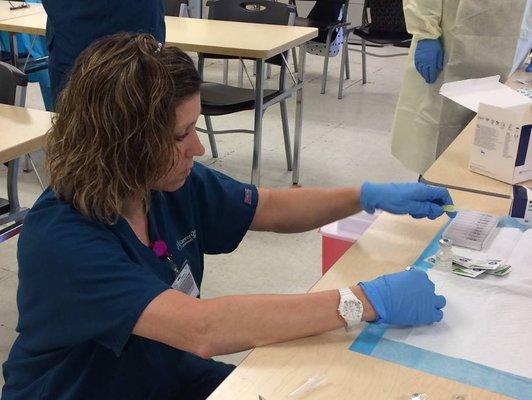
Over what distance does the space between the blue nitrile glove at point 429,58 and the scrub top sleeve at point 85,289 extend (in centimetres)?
145

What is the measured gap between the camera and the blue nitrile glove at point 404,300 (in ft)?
3.19

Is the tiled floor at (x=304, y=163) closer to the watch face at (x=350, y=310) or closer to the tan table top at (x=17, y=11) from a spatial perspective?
the tan table top at (x=17, y=11)

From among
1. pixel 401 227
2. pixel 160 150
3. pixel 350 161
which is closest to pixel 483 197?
pixel 401 227

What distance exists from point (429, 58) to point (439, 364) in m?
1.44

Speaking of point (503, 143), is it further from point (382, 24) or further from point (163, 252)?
point (382, 24)

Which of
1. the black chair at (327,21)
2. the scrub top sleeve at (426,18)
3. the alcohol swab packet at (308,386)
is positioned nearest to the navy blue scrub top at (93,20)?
the scrub top sleeve at (426,18)

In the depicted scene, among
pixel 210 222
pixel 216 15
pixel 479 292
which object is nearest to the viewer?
pixel 479 292

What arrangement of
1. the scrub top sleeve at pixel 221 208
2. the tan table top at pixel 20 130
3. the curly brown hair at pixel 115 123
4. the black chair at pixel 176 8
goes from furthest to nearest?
the black chair at pixel 176 8 → the tan table top at pixel 20 130 → the scrub top sleeve at pixel 221 208 → the curly brown hair at pixel 115 123

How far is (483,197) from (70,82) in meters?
0.89

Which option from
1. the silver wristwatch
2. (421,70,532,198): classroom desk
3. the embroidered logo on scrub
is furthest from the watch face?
(421,70,532,198): classroom desk

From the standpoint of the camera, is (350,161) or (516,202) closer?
(516,202)

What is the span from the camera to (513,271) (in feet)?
3.73

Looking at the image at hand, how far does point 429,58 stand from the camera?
7.06ft

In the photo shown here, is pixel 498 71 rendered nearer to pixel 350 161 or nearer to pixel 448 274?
pixel 448 274
